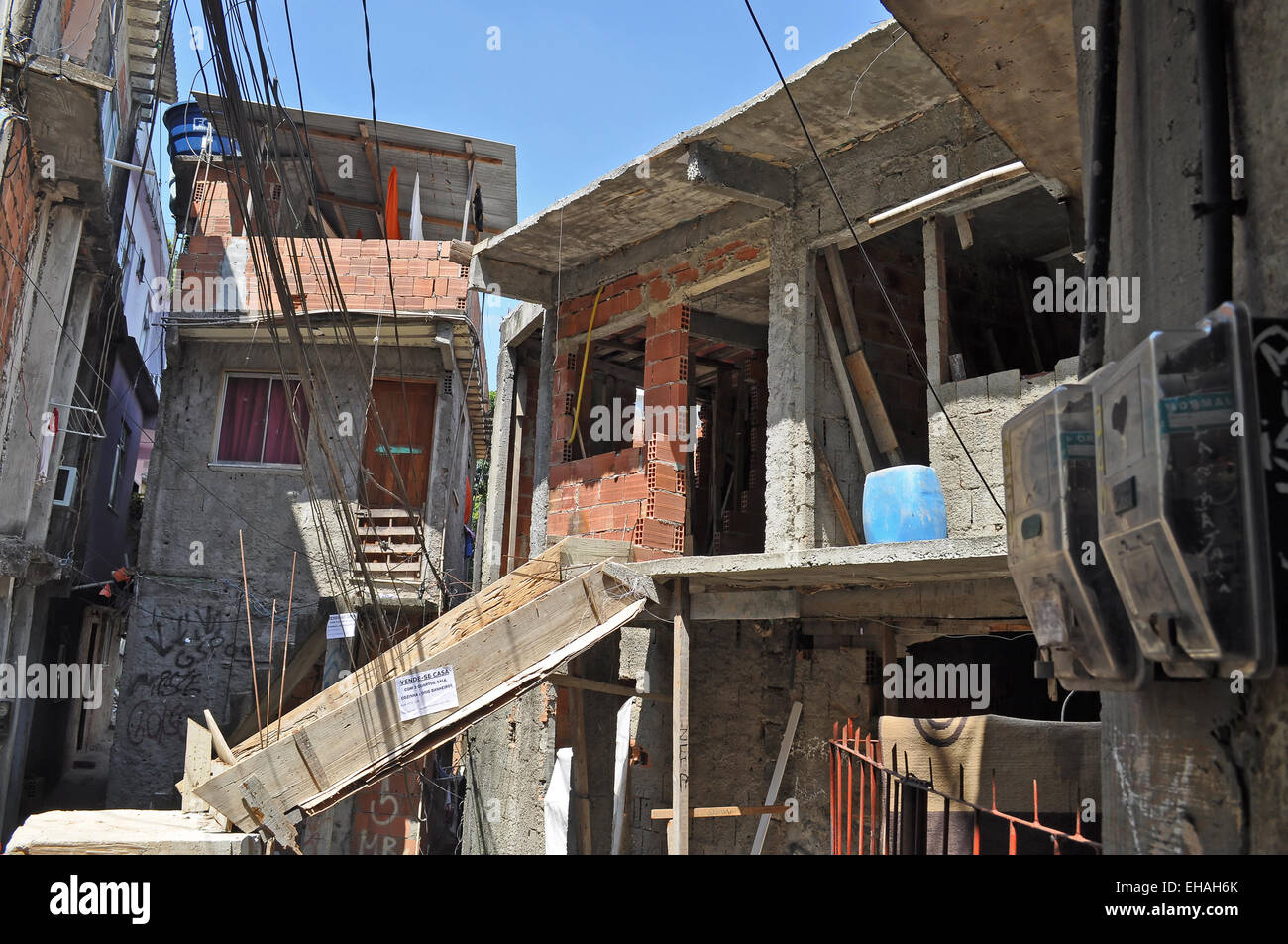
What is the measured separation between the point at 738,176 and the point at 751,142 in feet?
1.04

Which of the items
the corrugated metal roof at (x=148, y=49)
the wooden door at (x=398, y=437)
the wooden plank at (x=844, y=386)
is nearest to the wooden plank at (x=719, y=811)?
the wooden plank at (x=844, y=386)

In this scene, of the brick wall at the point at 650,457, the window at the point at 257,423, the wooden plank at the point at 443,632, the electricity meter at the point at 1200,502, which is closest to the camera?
the electricity meter at the point at 1200,502

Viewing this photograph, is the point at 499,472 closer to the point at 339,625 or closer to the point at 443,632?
the point at 339,625

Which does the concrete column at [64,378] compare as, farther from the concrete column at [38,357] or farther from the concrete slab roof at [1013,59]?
the concrete slab roof at [1013,59]

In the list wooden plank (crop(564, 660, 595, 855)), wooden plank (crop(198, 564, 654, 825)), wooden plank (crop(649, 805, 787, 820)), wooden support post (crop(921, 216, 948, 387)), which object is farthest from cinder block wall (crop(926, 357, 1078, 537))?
wooden plank (crop(564, 660, 595, 855))

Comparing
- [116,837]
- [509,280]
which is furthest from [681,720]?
[509,280]

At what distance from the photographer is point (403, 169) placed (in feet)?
47.1

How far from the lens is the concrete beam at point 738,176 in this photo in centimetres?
799

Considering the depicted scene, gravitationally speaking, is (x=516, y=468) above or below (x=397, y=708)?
above

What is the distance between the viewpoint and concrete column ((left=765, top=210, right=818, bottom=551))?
27.5ft

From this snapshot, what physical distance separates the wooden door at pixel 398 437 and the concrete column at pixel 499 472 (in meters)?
0.98

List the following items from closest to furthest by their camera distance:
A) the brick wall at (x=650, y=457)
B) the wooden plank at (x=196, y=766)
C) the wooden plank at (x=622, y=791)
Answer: the wooden plank at (x=196, y=766), the wooden plank at (x=622, y=791), the brick wall at (x=650, y=457)

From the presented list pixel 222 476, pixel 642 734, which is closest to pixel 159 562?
pixel 222 476
